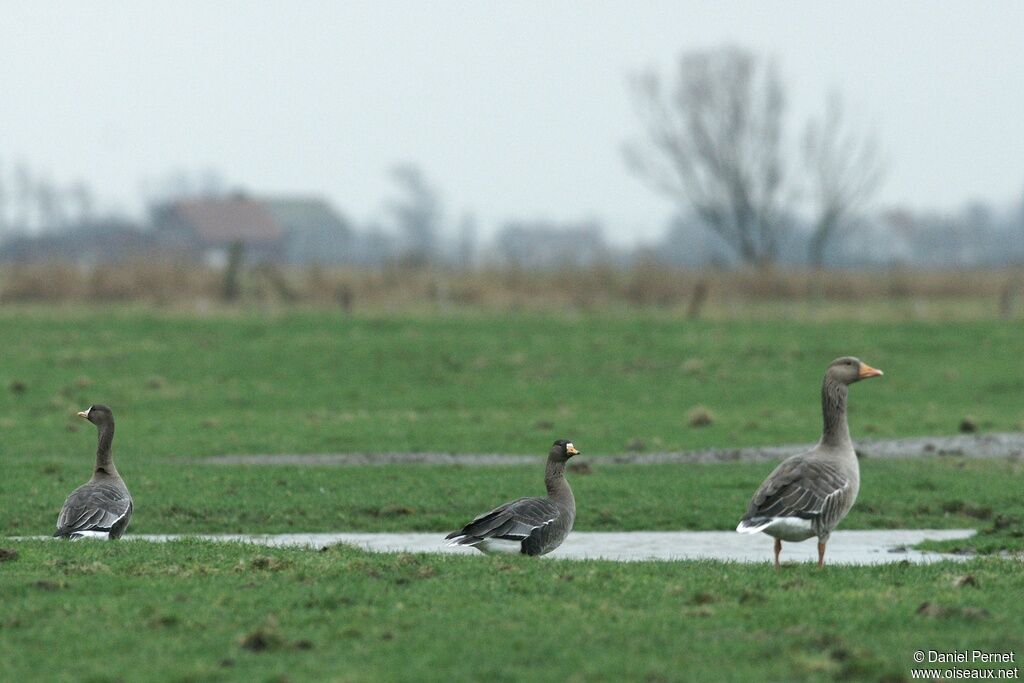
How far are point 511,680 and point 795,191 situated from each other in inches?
3938

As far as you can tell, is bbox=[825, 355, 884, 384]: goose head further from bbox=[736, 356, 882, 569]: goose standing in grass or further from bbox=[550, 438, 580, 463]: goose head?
bbox=[550, 438, 580, 463]: goose head

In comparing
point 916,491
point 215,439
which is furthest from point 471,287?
point 916,491

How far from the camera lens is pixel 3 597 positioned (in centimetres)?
1172

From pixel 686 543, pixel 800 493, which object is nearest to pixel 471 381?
pixel 686 543

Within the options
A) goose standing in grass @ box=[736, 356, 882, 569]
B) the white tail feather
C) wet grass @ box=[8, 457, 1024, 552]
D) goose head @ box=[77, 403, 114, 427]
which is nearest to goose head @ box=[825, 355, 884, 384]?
goose standing in grass @ box=[736, 356, 882, 569]

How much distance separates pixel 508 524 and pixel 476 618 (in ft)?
11.7

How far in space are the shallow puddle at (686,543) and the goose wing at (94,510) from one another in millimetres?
1012

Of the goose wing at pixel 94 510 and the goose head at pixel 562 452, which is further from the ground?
the goose head at pixel 562 452

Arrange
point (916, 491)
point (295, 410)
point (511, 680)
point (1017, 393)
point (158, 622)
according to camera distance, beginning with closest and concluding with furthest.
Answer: point (511, 680)
point (158, 622)
point (916, 491)
point (295, 410)
point (1017, 393)

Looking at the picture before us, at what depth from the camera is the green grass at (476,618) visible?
380 inches

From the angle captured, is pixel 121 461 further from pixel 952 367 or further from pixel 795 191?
pixel 795 191

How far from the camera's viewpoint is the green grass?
965 cm

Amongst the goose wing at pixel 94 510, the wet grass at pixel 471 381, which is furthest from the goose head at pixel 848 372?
the wet grass at pixel 471 381

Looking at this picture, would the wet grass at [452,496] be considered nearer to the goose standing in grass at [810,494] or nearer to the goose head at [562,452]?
the goose head at [562,452]
